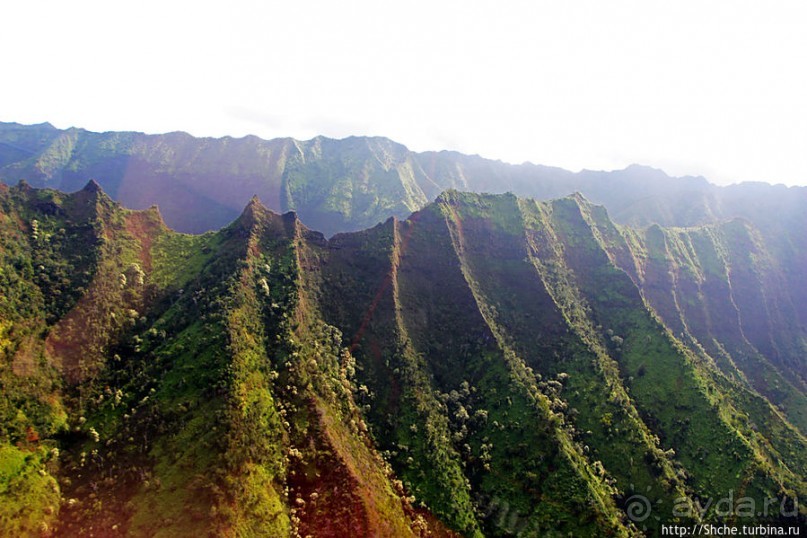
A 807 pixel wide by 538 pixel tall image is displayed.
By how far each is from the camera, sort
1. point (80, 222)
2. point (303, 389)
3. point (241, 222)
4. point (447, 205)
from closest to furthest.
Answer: point (303, 389) → point (80, 222) → point (241, 222) → point (447, 205)

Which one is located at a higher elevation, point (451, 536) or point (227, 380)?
point (227, 380)

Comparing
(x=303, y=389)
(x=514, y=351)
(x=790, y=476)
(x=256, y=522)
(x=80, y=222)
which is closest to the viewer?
(x=256, y=522)

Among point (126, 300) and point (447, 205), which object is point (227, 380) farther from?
point (447, 205)

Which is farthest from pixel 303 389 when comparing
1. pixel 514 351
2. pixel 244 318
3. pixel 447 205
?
pixel 447 205

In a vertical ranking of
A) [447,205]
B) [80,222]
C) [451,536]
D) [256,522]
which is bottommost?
[451,536]

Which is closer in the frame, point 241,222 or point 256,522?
point 256,522

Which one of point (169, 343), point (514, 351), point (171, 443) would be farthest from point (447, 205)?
point (171, 443)
